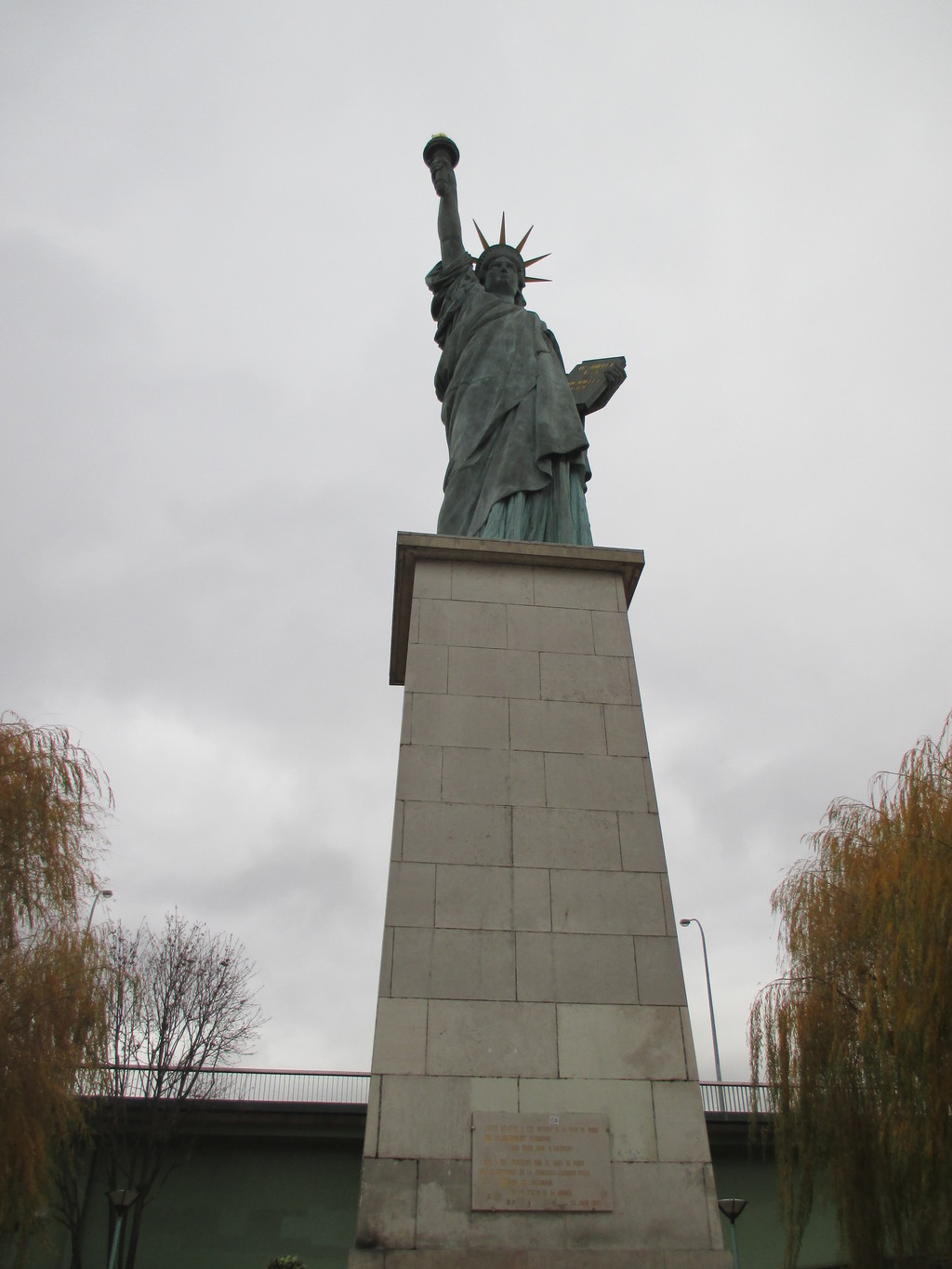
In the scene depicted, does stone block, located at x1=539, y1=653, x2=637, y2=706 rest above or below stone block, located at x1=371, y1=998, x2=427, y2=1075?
above

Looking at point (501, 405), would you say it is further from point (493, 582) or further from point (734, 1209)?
point (734, 1209)

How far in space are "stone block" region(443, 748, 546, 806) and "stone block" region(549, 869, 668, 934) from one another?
0.76 metres

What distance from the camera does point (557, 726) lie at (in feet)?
29.8

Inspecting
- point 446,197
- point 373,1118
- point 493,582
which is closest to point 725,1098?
point 493,582

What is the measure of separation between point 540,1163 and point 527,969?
1.34 m

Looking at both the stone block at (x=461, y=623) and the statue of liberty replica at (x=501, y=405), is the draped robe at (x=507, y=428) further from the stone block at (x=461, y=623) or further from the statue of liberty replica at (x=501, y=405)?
the stone block at (x=461, y=623)

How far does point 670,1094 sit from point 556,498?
6498 millimetres

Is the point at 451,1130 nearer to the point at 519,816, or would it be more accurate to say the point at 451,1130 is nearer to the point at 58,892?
the point at 519,816

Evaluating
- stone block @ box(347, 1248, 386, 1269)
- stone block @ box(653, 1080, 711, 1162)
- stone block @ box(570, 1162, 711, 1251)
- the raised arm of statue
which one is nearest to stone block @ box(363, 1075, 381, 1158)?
stone block @ box(347, 1248, 386, 1269)

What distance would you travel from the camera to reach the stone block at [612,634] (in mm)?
9727

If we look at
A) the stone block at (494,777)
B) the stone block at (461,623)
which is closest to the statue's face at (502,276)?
the stone block at (461,623)

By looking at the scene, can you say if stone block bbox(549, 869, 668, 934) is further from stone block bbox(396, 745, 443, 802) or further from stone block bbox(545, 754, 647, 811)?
stone block bbox(396, 745, 443, 802)

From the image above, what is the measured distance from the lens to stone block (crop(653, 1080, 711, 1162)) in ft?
23.2

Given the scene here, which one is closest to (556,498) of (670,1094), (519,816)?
(519,816)
